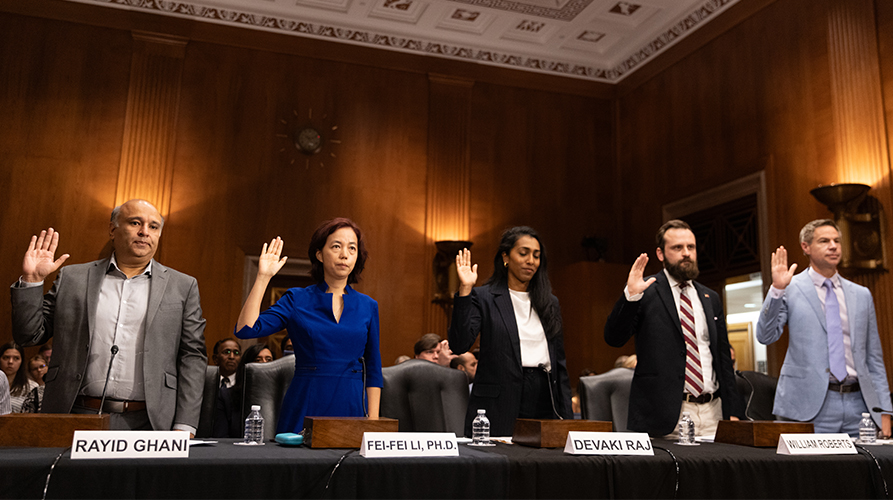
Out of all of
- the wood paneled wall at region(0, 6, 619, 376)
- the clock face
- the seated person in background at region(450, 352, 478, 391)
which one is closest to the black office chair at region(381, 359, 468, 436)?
the seated person in background at region(450, 352, 478, 391)

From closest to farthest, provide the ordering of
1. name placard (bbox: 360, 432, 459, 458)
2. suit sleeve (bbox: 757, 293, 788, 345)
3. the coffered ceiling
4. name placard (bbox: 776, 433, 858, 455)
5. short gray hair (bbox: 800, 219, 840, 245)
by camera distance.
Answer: name placard (bbox: 360, 432, 459, 458) → name placard (bbox: 776, 433, 858, 455) → suit sleeve (bbox: 757, 293, 788, 345) → short gray hair (bbox: 800, 219, 840, 245) → the coffered ceiling

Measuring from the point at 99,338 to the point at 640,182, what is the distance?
734 centimetres

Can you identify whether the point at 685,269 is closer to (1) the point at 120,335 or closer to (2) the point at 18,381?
(1) the point at 120,335

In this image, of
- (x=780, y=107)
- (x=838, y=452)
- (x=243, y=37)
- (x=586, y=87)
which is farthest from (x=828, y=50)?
(x=243, y=37)

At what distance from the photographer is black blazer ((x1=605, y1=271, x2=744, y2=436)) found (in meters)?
2.67

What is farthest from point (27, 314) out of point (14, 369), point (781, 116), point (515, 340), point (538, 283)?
point (781, 116)

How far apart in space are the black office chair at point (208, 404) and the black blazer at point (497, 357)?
2.83 ft

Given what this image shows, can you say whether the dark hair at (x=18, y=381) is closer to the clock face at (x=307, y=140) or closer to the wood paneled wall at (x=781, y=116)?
the clock face at (x=307, y=140)

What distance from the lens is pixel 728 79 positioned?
292 inches

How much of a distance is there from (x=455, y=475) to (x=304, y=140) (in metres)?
6.96

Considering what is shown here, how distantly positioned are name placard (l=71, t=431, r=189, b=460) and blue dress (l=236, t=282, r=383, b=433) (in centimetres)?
74

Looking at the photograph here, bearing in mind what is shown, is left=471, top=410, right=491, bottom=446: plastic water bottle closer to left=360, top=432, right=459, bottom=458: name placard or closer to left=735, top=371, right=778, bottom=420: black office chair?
left=360, top=432, right=459, bottom=458: name placard

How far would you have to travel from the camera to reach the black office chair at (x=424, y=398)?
302cm

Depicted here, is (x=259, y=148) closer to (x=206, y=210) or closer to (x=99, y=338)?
(x=206, y=210)
